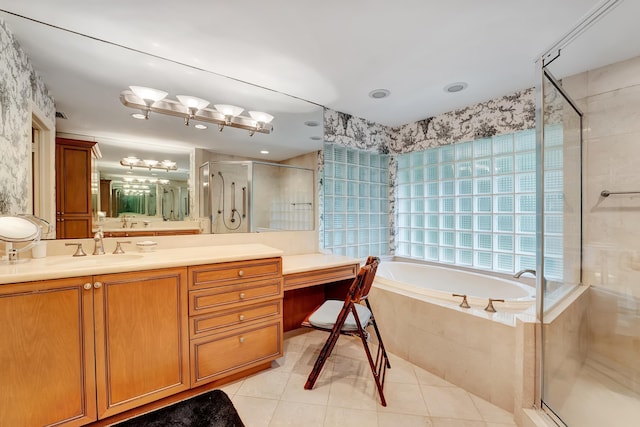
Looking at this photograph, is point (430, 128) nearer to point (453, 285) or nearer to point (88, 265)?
point (453, 285)

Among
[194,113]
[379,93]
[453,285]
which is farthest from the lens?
[453,285]

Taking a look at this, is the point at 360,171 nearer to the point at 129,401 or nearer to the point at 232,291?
the point at 232,291

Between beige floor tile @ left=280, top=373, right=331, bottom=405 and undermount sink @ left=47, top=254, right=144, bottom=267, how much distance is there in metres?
1.23

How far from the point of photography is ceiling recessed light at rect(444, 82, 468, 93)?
2.31 meters

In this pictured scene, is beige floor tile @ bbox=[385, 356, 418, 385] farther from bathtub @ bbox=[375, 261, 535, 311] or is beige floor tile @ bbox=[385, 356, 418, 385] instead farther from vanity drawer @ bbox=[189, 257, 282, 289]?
vanity drawer @ bbox=[189, 257, 282, 289]

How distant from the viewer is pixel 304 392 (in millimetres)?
1623

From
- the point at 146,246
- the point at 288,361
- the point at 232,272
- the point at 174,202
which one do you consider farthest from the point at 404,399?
the point at 174,202

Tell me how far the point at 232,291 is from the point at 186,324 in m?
0.30

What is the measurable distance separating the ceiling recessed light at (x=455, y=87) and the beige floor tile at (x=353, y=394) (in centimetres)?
252

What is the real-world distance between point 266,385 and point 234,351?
12.5 inches

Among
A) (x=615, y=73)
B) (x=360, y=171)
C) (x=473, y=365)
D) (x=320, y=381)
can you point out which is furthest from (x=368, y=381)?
(x=615, y=73)

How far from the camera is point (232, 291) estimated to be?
1.62m

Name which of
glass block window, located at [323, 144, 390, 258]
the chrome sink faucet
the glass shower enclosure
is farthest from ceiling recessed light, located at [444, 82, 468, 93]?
the chrome sink faucet

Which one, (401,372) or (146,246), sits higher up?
(146,246)
